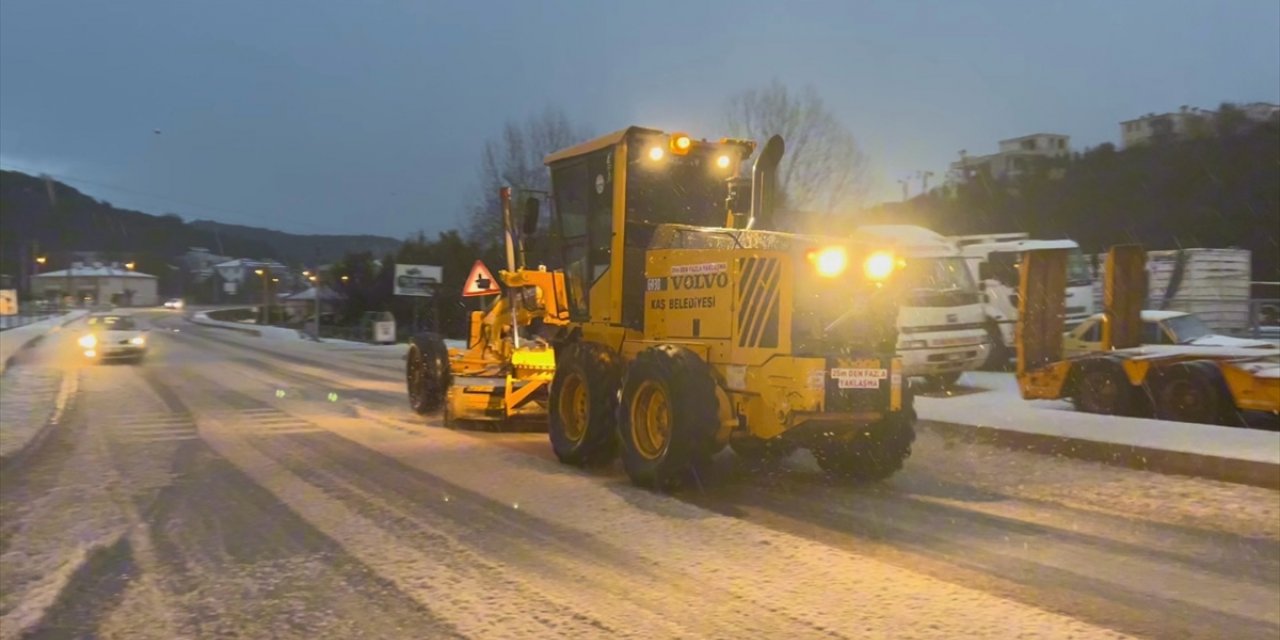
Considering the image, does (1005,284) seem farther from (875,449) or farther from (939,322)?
(875,449)

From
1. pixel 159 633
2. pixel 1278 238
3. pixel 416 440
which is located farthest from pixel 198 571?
pixel 1278 238

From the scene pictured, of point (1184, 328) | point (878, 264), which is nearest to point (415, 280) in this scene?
point (1184, 328)

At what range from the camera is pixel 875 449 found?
9180 millimetres

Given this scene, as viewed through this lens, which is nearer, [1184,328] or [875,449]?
[875,449]

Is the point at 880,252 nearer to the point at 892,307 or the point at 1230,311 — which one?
the point at 892,307

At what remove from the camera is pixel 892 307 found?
902 centimetres

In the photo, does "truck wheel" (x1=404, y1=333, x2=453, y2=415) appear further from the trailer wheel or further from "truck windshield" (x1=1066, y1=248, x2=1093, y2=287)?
"truck windshield" (x1=1066, y1=248, x2=1093, y2=287)

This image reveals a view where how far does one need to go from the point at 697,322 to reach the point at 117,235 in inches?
4269

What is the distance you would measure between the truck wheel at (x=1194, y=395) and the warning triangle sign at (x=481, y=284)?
351 inches

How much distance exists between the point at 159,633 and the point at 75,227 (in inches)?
3934

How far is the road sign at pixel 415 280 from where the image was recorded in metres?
34.3

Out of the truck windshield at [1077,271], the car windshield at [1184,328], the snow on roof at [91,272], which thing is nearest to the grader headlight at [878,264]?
the car windshield at [1184,328]

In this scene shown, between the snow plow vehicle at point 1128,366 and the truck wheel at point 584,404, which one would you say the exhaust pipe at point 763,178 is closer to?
the truck wheel at point 584,404

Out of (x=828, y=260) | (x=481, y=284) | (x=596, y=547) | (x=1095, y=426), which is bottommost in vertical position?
(x=596, y=547)
